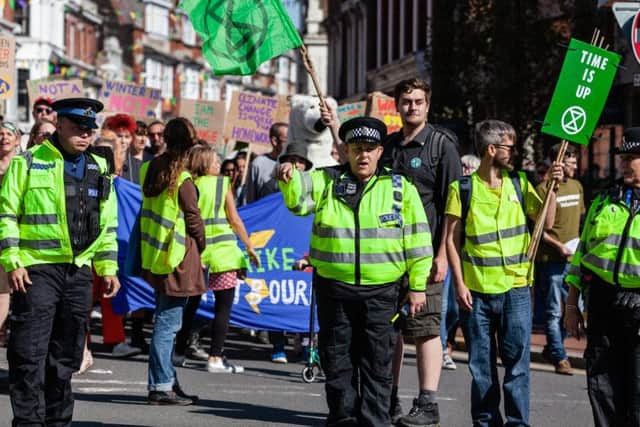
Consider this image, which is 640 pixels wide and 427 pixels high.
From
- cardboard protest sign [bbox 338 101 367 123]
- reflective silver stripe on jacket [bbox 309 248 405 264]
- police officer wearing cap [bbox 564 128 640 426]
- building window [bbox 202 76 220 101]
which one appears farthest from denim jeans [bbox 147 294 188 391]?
building window [bbox 202 76 220 101]

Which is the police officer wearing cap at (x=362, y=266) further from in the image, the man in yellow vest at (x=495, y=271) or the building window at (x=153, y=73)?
the building window at (x=153, y=73)

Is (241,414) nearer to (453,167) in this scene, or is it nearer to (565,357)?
(453,167)

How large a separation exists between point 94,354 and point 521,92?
35.6ft

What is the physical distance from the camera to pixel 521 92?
20969mm

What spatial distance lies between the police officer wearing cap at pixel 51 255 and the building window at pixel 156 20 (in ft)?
264

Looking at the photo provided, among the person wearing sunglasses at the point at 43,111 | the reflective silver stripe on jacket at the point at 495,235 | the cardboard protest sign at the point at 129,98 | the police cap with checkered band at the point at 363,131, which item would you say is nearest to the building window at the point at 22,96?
the cardboard protest sign at the point at 129,98

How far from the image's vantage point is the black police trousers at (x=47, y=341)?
272 inches

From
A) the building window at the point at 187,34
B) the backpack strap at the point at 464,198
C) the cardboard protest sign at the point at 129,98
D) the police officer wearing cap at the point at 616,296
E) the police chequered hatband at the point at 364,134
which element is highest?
the building window at the point at 187,34

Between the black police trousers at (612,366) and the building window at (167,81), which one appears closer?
the black police trousers at (612,366)

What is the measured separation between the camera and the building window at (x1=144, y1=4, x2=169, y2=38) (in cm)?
8738

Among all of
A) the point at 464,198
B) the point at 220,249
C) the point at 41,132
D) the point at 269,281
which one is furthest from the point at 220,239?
the point at 464,198

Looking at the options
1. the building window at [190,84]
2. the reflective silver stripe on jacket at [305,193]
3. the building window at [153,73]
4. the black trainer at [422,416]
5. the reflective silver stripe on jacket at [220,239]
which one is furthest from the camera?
the building window at [190,84]

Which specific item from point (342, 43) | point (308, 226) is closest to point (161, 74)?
point (342, 43)

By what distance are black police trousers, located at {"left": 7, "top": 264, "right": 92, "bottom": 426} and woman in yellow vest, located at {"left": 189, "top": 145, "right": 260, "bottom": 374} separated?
343 centimetres
